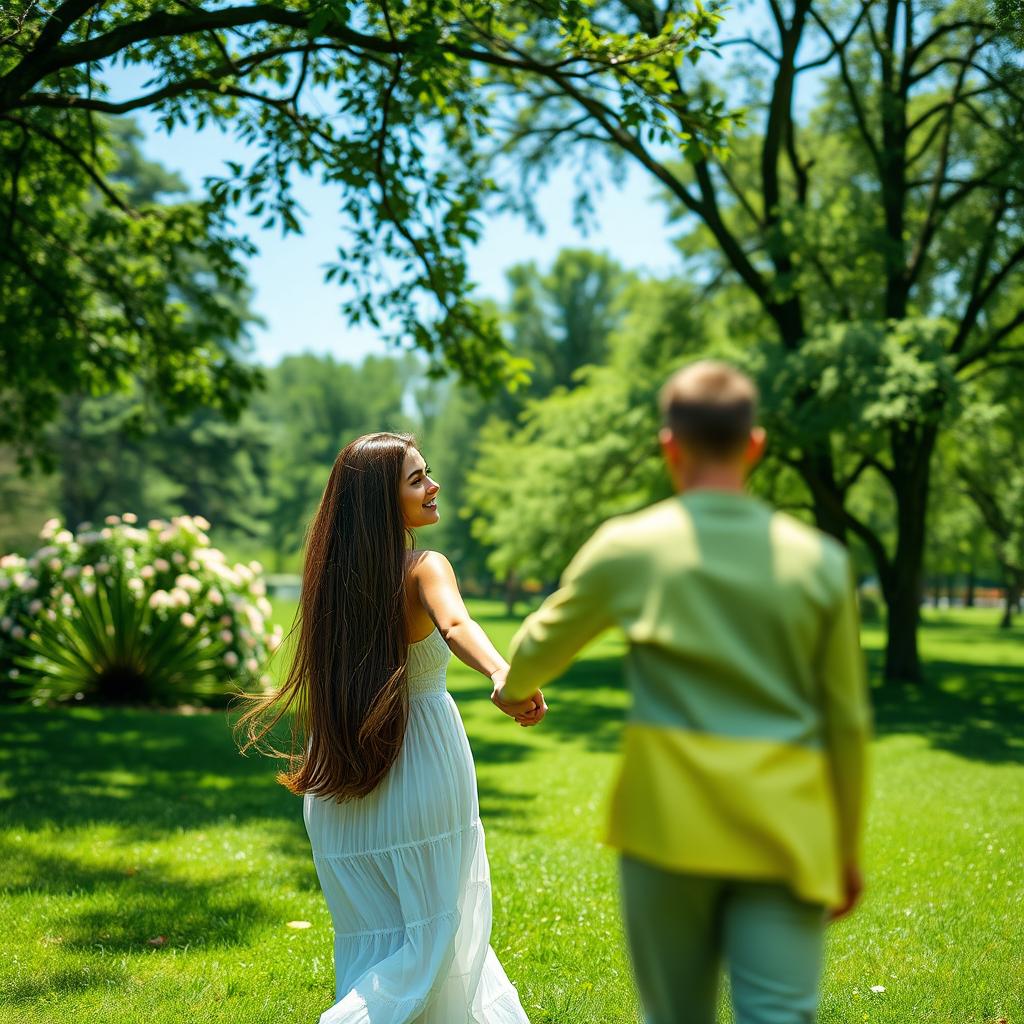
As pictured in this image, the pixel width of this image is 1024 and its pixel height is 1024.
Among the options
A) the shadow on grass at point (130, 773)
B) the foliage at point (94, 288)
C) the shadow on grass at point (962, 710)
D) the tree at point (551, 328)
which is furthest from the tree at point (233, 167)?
the tree at point (551, 328)

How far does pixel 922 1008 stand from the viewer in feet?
13.9

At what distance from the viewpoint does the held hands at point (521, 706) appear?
2.92m

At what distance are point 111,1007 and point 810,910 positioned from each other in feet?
10.7

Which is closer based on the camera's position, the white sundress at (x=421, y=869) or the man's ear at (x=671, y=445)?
the man's ear at (x=671, y=445)

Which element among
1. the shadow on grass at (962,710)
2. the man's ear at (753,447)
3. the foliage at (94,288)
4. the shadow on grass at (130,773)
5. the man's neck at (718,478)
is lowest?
the shadow on grass at (962,710)

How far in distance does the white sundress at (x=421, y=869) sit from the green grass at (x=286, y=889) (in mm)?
772

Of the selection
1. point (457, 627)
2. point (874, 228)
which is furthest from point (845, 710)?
point (874, 228)

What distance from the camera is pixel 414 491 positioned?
3.67 m

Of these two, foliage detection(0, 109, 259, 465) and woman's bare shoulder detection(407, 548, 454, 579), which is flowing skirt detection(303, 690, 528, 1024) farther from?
foliage detection(0, 109, 259, 465)

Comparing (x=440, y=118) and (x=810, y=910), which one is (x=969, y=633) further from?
(x=810, y=910)

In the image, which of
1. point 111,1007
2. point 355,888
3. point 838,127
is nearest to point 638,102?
point 355,888

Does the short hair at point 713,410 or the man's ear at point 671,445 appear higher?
the short hair at point 713,410

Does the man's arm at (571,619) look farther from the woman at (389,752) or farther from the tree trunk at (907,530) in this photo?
the tree trunk at (907,530)

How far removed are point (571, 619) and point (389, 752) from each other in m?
1.50
